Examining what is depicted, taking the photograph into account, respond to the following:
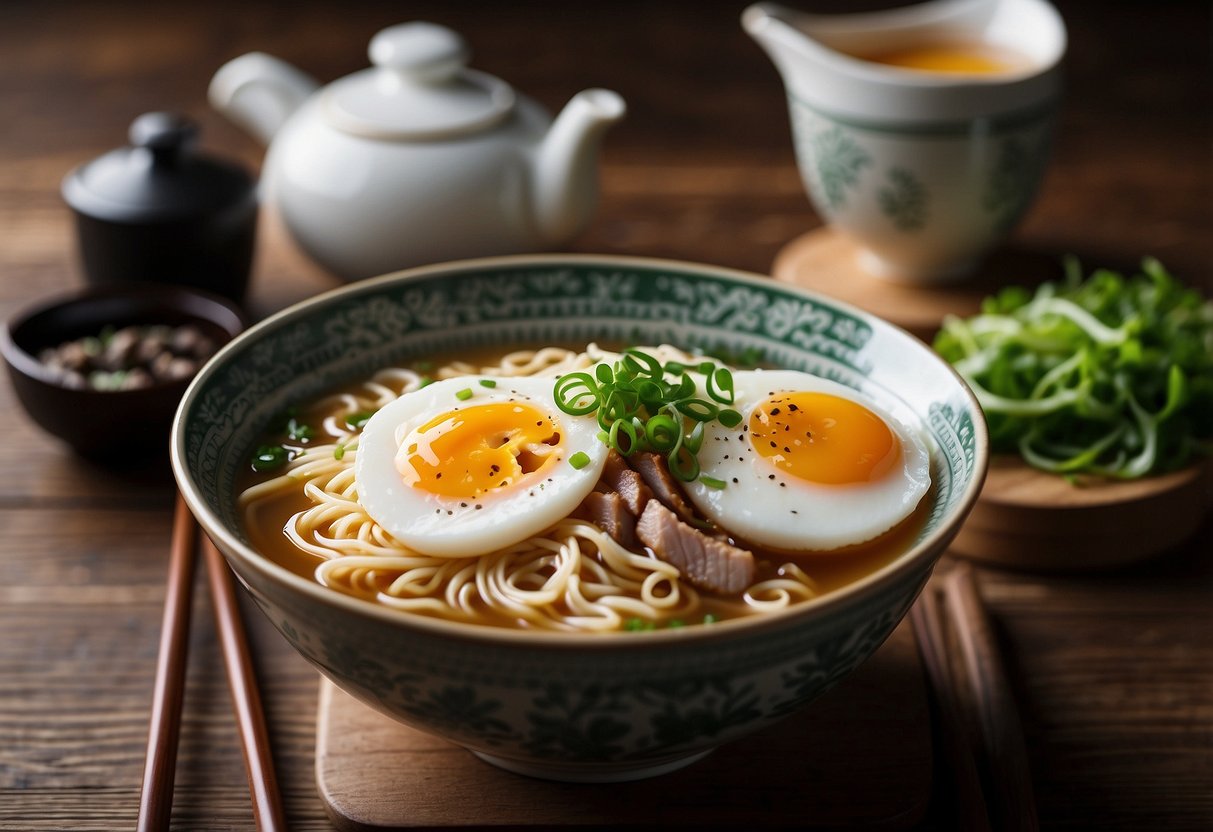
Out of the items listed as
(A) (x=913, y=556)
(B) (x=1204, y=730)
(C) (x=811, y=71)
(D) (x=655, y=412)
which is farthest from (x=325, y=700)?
(C) (x=811, y=71)

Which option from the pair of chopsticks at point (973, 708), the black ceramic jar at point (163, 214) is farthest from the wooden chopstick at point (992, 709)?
the black ceramic jar at point (163, 214)

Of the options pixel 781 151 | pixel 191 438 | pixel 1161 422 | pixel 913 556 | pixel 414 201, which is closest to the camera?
pixel 913 556

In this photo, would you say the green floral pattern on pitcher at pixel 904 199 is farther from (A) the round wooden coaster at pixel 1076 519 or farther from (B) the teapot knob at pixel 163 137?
(B) the teapot knob at pixel 163 137

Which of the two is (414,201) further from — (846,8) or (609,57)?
(846,8)

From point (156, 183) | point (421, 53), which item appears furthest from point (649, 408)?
point (156, 183)

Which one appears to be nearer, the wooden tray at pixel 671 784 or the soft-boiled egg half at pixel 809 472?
the wooden tray at pixel 671 784

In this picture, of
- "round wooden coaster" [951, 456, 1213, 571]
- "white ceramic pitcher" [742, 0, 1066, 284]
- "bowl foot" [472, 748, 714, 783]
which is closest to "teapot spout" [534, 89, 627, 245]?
"white ceramic pitcher" [742, 0, 1066, 284]
